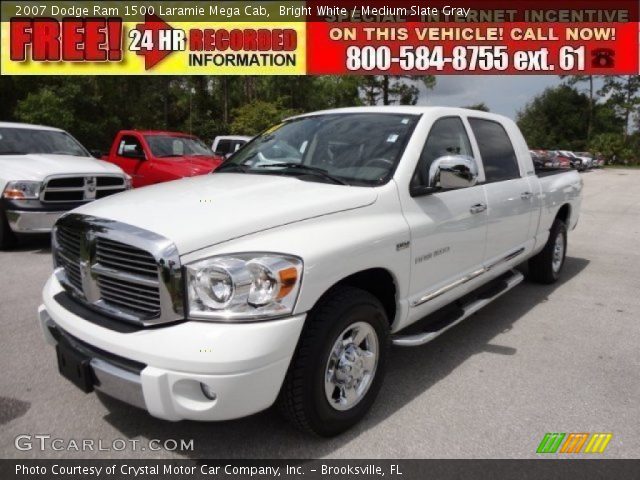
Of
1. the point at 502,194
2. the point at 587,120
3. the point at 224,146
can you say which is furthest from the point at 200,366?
the point at 587,120

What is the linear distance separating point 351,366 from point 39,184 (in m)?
5.75

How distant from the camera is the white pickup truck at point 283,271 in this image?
233cm

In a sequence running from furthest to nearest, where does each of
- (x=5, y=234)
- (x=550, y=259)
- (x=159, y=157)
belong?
(x=159, y=157)
(x=5, y=234)
(x=550, y=259)

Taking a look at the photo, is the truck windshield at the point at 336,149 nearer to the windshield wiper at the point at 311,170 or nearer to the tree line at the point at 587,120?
the windshield wiper at the point at 311,170

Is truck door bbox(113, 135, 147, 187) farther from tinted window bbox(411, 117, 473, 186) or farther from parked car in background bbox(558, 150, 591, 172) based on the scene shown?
parked car in background bbox(558, 150, 591, 172)

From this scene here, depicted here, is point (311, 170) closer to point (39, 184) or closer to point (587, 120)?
point (39, 184)

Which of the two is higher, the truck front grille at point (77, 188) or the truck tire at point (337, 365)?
the truck front grille at point (77, 188)

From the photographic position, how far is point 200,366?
7.36 feet

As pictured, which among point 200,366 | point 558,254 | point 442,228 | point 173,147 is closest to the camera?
point 200,366

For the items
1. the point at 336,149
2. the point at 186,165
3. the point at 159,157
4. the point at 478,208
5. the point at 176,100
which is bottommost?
the point at 478,208

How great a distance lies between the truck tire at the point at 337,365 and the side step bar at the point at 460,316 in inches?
8.5

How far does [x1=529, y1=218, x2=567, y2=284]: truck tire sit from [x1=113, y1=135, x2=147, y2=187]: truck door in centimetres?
680

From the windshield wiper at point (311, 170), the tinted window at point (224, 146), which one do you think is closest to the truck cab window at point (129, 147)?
the tinted window at point (224, 146)

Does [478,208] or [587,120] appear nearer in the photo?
[478,208]
